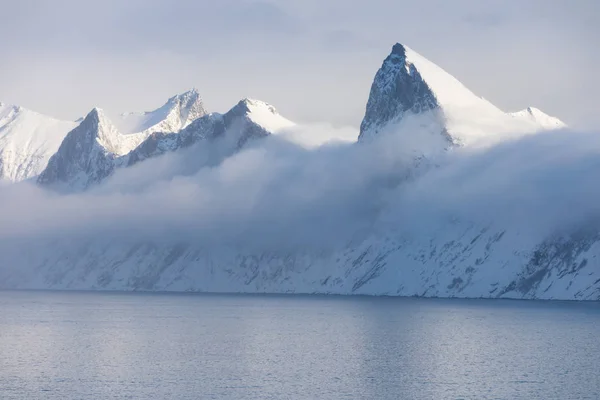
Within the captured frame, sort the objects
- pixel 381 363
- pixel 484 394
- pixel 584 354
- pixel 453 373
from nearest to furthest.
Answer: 1. pixel 484 394
2. pixel 453 373
3. pixel 381 363
4. pixel 584 354

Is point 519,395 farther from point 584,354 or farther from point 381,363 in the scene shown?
point 584,354

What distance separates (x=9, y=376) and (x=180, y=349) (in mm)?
45584

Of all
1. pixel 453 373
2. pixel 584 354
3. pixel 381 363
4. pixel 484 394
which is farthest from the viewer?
pixel 584 354

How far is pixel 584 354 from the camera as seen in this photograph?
181875mm

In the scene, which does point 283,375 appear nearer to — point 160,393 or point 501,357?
point 160,393

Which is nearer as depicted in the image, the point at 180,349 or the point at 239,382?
the point at 239,382

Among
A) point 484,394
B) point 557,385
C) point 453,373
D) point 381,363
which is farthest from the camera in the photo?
point 381,363

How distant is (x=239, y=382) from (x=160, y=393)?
13.7 metres

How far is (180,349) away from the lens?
188m

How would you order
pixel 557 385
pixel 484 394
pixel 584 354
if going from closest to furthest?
pixel 484 394 < pixel 557 385 < pixel 584 354

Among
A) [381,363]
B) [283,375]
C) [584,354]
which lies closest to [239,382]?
[283,375]

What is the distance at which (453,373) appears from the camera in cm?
15450

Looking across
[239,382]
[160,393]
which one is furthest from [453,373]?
[160,393]

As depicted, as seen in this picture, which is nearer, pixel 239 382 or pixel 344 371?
pixel 239 382
